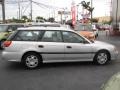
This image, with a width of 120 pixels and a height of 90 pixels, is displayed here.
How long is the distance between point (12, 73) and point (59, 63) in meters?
2.33

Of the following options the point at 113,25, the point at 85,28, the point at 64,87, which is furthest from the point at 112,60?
the point at 113,25

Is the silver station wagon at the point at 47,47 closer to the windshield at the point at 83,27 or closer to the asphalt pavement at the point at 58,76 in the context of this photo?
the asphalt pavement at the point at 58,76

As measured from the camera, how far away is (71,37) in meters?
10.5

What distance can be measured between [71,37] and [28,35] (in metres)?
1.53

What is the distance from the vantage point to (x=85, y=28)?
2303 cm

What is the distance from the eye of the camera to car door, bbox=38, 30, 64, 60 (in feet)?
33.6

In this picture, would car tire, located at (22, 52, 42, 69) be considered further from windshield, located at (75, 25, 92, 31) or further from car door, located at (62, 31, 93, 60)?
windshield, located at (75, 25, 92, 31)

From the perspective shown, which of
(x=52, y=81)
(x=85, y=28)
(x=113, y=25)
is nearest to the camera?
(x=52, y=81)

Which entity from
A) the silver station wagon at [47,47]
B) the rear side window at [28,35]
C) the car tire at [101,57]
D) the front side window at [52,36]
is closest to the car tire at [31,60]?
the silver station wagon at [47,47]

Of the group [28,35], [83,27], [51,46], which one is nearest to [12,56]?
[28,35]

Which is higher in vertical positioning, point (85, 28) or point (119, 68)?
point (85, 28)

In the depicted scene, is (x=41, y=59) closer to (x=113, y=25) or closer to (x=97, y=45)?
(x=97, y=45)

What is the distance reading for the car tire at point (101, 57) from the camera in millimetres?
10750

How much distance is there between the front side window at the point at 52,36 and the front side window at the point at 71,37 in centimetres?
18
